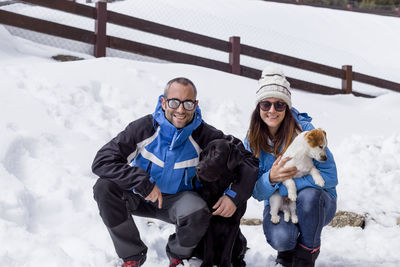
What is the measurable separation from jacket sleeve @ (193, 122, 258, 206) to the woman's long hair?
130 mm

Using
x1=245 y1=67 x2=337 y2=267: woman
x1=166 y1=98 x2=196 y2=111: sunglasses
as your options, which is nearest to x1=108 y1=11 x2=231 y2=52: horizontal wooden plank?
x1=245 y1=67 x2=337 y2=267: woman

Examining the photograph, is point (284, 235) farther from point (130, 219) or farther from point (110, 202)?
point (110, 202)

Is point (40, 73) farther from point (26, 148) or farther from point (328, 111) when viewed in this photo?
point (328, 111)

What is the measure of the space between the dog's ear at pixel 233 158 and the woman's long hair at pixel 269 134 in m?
0.30

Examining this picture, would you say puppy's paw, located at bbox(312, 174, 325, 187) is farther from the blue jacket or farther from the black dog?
the black dog

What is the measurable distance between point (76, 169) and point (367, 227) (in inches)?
106

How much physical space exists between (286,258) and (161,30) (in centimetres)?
551

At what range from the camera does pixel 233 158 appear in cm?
260

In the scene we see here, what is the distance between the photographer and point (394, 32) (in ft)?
60.0

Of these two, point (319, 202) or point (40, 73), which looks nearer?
point (319, 202)

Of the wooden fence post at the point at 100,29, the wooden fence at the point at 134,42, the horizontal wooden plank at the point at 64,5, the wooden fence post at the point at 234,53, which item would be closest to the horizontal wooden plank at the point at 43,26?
the wooden fence at the point at 134,42

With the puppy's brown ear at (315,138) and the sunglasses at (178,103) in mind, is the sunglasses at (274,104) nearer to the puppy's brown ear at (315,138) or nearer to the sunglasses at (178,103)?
the puppy's brown ear at (315,138)

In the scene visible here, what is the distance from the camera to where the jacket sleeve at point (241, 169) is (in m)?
2.62

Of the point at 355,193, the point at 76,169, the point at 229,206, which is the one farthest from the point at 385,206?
the point at 76,169
